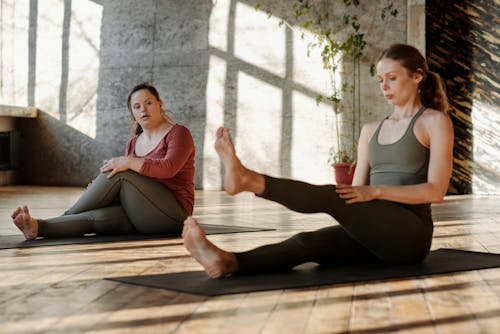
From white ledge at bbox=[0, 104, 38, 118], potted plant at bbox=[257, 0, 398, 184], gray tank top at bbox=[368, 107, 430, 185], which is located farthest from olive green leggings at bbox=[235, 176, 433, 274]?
white ledge at bbox=[0, 104, 38, 118]

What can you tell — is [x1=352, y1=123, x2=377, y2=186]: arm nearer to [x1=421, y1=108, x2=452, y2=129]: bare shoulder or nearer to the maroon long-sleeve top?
[x1=421, y1=108, x2=452, y2=129]: bare shoulder

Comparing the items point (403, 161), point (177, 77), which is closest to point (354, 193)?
point (403, 161)

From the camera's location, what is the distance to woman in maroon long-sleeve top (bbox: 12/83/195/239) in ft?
11.4

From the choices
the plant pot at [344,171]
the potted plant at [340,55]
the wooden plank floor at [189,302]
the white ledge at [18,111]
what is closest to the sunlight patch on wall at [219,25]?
the potted plant at [340,55]

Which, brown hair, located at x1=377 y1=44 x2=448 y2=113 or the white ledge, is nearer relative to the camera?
brown hair, located at x1=377 y1=44 x2=448 y2=113

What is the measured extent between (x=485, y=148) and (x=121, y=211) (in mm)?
5009

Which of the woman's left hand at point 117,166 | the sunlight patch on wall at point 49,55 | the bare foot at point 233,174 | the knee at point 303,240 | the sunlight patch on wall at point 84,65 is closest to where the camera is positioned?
the bare foot at point 233,174

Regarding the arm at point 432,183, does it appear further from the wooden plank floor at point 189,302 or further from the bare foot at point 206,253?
the bare foot at point 206,253

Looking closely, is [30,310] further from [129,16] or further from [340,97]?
[129,16]

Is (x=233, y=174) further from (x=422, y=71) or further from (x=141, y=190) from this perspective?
(x=141, y=190)

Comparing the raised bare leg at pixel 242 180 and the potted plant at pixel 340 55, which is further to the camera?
the potted plant at pixel 340 55

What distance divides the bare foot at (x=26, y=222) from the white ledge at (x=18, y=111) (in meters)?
5.12

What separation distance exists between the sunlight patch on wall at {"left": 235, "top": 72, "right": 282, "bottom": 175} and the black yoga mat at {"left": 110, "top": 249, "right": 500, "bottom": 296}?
5343 mm

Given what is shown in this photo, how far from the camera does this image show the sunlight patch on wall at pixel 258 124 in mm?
7973
